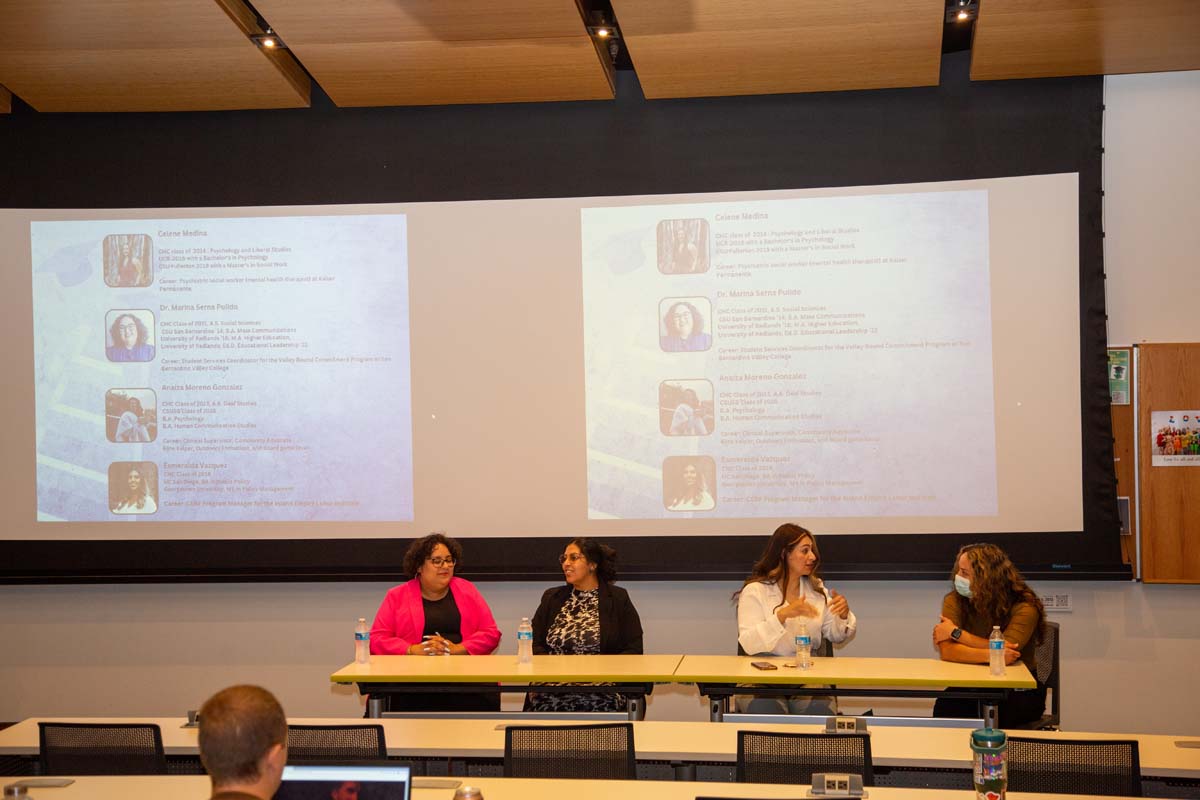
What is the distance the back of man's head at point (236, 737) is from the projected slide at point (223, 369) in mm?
4206

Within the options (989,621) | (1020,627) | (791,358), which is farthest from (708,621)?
(1020,627)

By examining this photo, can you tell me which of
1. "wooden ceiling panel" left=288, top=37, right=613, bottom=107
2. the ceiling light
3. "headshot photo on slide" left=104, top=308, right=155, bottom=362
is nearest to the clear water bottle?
"wooden ceiling panel" left=288, top=37, right=613, bottom=107

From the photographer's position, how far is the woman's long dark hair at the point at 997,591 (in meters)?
5.06

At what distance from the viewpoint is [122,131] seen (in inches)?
269

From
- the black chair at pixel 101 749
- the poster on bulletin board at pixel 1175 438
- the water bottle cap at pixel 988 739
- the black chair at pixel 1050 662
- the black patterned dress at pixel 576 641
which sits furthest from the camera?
the poster on bulletin board at pixel 1175 438

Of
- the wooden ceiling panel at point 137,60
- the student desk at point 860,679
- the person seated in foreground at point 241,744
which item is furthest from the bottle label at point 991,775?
the wooden ceiling panel at point 137,60

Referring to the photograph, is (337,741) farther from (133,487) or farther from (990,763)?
(133,487)

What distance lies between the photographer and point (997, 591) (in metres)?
5.07

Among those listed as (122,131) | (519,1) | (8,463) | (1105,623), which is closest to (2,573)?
(8,463)

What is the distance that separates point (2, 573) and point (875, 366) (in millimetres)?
5169

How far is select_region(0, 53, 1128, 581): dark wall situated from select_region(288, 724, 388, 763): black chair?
279 centimetres

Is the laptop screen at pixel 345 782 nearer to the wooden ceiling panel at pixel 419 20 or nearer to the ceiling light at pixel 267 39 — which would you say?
the wooden ceiling panel at pixel 419 20

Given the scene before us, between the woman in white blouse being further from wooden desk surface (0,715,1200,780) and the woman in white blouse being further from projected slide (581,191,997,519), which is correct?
projected slide (581,191,997,519)

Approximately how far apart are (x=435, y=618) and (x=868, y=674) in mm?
2083
